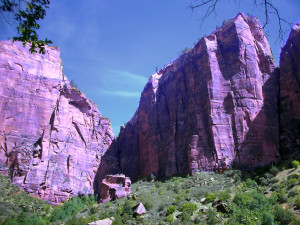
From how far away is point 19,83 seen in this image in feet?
185

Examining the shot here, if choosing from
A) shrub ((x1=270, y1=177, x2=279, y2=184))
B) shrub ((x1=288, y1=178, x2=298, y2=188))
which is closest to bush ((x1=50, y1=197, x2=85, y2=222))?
shrub ((x1=270, y1=177, x2=279, y2=184))

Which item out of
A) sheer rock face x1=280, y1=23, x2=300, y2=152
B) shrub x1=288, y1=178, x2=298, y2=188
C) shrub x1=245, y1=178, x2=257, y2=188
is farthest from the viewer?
sheer rock face x1=280, y1=23, x2=300, y2=152

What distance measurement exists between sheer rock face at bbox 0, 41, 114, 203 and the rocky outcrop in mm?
9716

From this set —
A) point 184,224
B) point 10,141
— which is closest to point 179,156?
point 184,224

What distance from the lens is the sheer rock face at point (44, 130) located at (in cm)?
5081

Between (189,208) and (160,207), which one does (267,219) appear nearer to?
(189,208)

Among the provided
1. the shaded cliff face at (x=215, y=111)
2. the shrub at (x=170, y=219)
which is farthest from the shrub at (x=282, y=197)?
the shaded cliff face at (x=215, y=111)

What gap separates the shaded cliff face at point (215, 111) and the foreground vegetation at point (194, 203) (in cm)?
378

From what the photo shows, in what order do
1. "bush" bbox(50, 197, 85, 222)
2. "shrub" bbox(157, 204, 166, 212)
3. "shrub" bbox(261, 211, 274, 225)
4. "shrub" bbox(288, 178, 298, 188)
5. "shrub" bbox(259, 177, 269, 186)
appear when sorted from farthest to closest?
"bush" bbox(50, 197, 85, 222), "shrub" bbox(259, 177, 269, 186), "shrub" bbox(157, 204, 166, 212), "shrub" bbox(288, 178, 298, 188), "shrub" bbox(261, 211, 274, 225)

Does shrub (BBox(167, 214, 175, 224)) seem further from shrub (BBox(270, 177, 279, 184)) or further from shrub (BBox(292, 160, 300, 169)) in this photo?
shrub (BBox(292, 160, 300, 169))

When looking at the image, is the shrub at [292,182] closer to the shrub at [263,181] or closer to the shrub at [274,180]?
the shrub at [274,180]

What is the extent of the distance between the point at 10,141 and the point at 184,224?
36.5 metres

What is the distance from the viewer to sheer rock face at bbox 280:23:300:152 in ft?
A: 152

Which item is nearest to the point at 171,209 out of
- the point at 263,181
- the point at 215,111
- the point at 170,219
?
the point at 170,219
